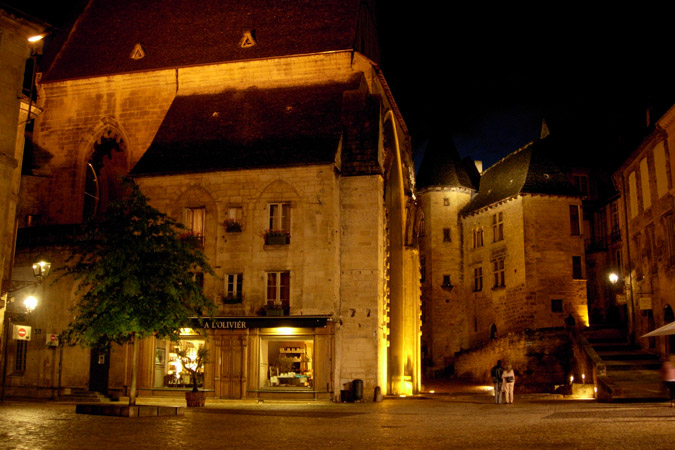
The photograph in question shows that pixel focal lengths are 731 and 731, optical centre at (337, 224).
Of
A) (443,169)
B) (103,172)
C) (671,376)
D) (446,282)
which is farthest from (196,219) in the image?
(443,169)

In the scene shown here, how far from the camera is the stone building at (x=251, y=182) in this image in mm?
25219

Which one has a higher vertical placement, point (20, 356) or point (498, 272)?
point (498, 272)

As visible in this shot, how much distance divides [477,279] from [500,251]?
323 cm

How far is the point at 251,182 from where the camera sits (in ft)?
86.7

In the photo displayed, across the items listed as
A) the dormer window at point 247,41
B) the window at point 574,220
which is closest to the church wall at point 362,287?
the dormer window at point 247,41

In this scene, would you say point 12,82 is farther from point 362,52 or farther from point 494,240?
point 494,240

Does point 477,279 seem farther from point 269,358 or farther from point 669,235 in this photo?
point 269,358

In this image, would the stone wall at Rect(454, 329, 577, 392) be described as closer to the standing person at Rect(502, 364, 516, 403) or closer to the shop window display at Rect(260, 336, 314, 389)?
the standing person at Rect(502, 364, 516, 403)

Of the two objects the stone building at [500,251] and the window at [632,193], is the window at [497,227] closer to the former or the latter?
the stone building at [500,251]

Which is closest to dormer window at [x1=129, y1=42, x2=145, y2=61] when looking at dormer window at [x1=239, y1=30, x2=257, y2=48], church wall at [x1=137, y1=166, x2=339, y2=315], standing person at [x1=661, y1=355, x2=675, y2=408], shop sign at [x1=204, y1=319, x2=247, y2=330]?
dormer window at [x1=239, y1=30, x2=257, y2=48]

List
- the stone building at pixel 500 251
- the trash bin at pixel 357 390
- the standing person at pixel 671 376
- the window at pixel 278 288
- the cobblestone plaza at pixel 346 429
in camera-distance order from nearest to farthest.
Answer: the cobblestone plaza at pixel 346 429 < the standing person at pixel 671 376 < the trash bin at pixel 357 390 < the window at pixel 278 288 < the stone building at pixel 500 251

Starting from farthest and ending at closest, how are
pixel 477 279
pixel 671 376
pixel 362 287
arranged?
pixel 477 279
pixel 362 287
pixel 671 376

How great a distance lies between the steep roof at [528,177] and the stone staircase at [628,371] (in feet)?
30.4

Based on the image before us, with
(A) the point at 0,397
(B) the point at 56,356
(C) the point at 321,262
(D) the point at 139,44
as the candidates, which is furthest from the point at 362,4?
(A) the point at 0,397
